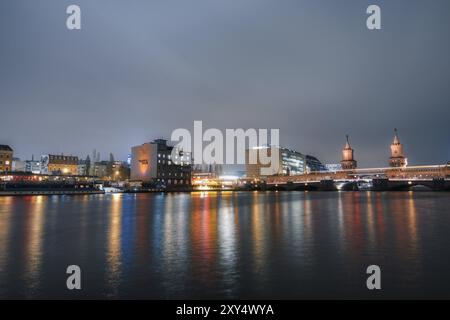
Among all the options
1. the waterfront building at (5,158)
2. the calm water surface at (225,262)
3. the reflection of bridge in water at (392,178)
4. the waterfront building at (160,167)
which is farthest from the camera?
the waterfront building at (160,167)

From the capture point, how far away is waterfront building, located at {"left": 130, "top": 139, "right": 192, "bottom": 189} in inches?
7047

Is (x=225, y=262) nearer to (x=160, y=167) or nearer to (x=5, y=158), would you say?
(x=160, y=167)

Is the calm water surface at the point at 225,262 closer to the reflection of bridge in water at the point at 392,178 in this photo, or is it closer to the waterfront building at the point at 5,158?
the reflection of bridge in water at the point at 392,178

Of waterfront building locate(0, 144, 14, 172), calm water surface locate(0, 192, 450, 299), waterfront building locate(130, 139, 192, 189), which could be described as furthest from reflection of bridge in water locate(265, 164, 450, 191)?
waterfront building locate(0, 144, 14, 172)

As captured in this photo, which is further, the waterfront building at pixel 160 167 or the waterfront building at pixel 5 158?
the waterfront building at pixel 160 167

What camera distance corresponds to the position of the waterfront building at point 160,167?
179 m

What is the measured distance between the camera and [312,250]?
21.2 meters

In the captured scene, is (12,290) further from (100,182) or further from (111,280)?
(100,182)

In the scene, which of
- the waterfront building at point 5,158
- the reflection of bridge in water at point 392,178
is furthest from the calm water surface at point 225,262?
the waterfront building at point 5,158

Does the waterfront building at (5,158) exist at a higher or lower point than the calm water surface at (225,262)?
higher

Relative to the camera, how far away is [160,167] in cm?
18000

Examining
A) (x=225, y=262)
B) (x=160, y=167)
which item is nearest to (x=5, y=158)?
(x=160, y=167)

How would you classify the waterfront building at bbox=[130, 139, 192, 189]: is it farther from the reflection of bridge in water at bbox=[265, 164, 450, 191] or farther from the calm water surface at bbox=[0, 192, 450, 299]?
the calm water surface at bbox=[0, 192, 450, 299]
